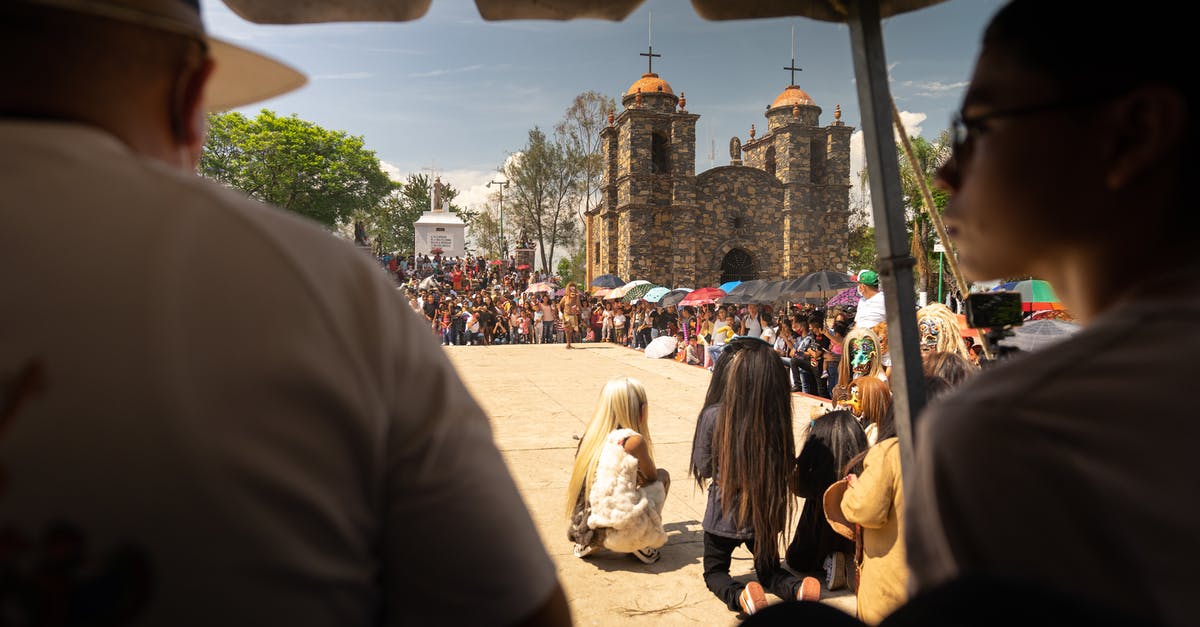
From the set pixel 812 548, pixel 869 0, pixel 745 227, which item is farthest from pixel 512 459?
pixel 745 227

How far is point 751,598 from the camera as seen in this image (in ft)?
A: 12.1

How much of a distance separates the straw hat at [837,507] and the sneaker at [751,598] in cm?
68

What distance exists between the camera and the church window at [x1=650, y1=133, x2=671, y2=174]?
124 feet

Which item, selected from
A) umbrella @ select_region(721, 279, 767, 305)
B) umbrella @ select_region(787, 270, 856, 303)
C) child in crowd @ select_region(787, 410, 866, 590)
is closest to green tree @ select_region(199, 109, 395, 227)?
umbrella @ select_region(721, 279, 767, 305)

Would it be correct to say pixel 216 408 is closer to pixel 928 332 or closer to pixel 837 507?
pixel 837 507

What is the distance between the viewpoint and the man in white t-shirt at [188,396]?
672mm

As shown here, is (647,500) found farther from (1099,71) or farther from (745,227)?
(745,227)

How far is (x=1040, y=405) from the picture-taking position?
0.73m

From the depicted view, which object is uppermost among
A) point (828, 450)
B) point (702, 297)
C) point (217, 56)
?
point (702, 297)

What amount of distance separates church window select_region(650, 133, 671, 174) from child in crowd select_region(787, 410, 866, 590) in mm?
34670

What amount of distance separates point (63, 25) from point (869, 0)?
170 cm

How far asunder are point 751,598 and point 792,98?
129 ft

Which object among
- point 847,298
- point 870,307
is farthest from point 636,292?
point 870,307

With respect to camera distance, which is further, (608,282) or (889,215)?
(608,282)
